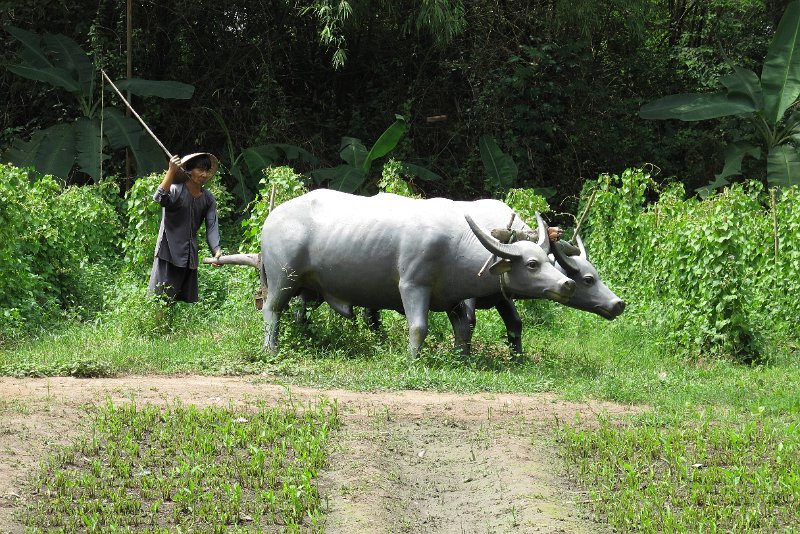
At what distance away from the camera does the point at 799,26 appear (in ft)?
47.0

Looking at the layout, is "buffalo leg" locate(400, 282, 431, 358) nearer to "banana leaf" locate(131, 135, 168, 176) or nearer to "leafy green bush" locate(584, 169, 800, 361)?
"leafy green bush" locate(584, 169, 800, 361)

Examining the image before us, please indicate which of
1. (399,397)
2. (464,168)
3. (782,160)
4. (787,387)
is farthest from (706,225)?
(464,168)

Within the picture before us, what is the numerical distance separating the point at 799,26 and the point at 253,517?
11787mm

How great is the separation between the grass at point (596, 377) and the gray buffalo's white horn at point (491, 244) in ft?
2.99

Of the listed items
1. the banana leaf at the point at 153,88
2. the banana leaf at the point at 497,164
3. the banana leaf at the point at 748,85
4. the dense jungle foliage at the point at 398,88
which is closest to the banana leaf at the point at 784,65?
the banana leaf at the point at 748,85

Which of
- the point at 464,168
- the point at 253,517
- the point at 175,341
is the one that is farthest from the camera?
the point at 464,168

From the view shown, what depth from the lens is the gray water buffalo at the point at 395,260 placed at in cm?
866

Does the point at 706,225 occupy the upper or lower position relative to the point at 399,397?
upper

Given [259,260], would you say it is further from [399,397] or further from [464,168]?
[464,168]

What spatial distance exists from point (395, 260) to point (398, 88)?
8.51 metres

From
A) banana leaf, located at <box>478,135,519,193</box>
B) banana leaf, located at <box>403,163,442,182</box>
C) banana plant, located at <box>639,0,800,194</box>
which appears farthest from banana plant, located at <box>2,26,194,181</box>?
banana plant, located at <box>639,0,800,194</box>

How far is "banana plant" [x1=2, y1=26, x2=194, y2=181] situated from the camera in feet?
46.9

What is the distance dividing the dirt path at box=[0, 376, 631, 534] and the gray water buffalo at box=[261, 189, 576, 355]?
1266 mm

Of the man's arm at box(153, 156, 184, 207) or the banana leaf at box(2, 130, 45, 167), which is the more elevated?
the man's arm at box(153, 156, 184, 207)
